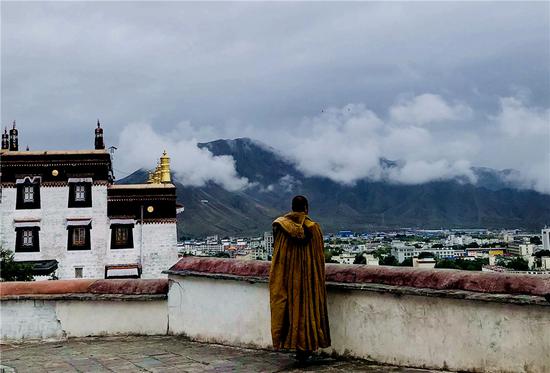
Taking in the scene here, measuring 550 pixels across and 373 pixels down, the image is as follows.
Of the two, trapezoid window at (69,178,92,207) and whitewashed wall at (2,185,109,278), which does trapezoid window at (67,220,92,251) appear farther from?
trapezoid window at (69,178,92,207)

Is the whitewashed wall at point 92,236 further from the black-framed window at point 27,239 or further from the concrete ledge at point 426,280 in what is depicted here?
the concrete ledge at point 426,280

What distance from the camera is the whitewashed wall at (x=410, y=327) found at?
4668mm

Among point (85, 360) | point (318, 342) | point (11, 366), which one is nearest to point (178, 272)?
point (85, 360)

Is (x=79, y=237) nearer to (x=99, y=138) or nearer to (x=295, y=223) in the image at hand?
(x=99, y=138)

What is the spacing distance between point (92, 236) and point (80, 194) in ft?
9.55

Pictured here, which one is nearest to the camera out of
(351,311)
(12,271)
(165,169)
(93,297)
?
(351,311)

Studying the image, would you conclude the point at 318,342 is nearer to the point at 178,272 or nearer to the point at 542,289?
the point at 542,289

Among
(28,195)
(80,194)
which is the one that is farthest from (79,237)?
(28,195)

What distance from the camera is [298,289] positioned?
5652mm

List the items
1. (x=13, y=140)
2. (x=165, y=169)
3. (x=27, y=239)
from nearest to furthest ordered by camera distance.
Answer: (x=27, y=239), (x=165, y=169), (x=13, y=140)

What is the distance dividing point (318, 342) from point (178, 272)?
2945 millimetres

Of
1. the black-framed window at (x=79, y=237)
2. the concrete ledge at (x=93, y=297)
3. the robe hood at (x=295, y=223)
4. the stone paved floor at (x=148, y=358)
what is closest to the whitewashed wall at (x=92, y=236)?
the black-framed window at (x=79, y=237)

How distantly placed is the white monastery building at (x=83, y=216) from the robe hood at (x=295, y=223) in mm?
33372

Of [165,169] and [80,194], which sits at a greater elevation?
[165,169]
